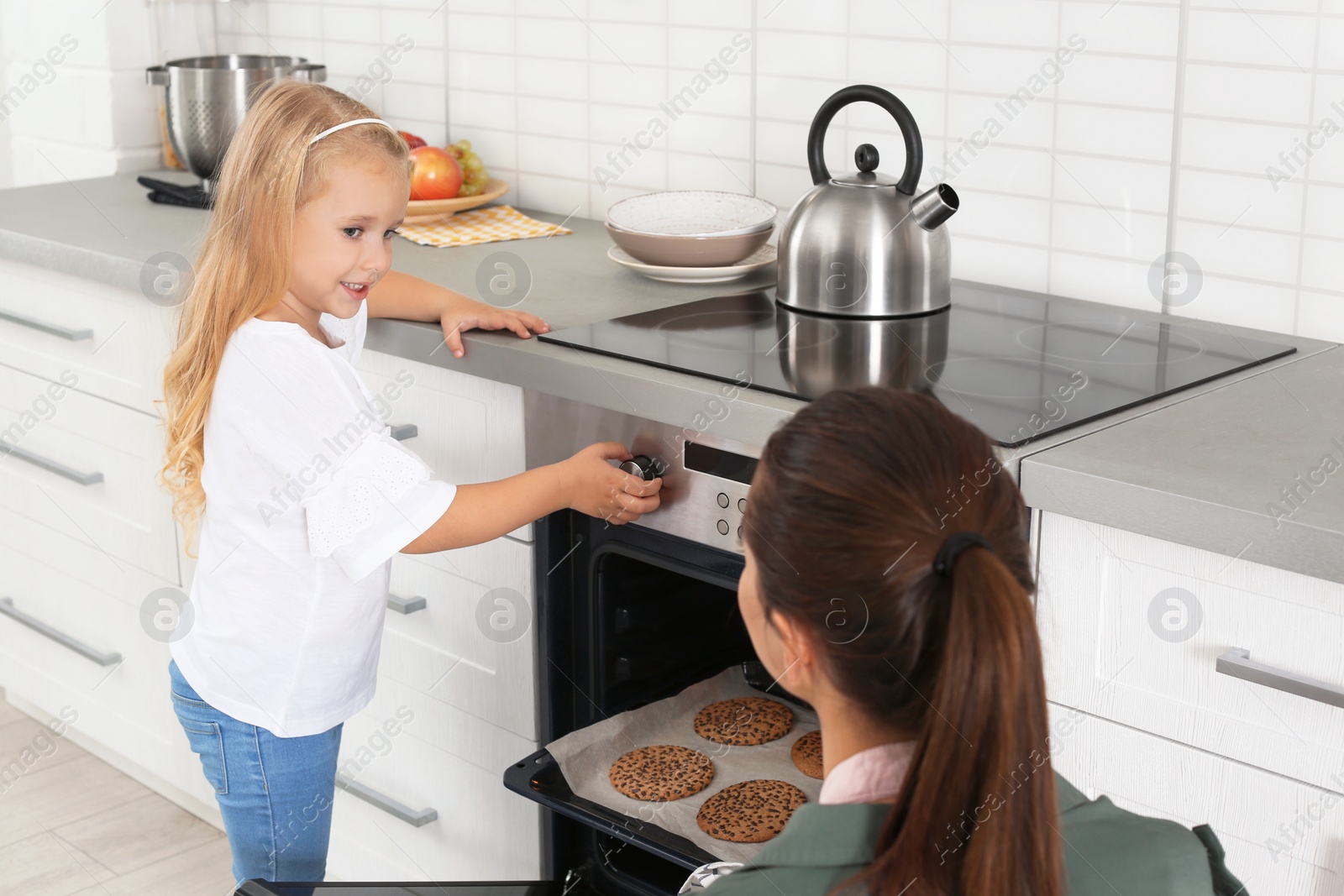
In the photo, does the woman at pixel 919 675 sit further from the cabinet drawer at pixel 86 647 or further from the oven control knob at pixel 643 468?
the cabinet drawer at pixel 86 647

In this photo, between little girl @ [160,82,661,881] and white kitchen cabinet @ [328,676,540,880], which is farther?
white kitchen cabinet @ [328,676,540,880]

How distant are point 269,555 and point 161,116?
1.68 meters

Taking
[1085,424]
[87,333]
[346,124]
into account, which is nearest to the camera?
[1085,424]

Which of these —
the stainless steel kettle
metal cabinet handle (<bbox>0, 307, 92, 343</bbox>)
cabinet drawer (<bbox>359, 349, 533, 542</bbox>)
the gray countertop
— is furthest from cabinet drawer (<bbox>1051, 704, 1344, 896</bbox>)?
metal cabinet handle (<bbox>0, 307, 92, 343</bbox>)

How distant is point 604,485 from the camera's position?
1460mm

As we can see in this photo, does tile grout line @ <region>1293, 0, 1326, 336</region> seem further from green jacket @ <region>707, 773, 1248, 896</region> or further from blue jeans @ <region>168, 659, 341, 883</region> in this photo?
blue jeans @ <region>168, 659, 341, 883</region>

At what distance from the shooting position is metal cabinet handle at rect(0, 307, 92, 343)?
2.19 metres

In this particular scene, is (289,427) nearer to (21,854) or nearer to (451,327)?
(451,327)

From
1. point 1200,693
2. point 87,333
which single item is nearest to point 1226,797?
point 1200,693

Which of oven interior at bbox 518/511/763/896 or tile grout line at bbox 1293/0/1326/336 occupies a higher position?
tile grout line at bbox 1293/0/1326/336

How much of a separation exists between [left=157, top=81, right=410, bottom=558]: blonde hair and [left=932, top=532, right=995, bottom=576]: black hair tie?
0.86 metres

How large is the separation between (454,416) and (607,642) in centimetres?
34

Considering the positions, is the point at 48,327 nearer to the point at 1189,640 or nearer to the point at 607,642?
the point at 607,642

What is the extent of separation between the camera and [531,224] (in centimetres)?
227
